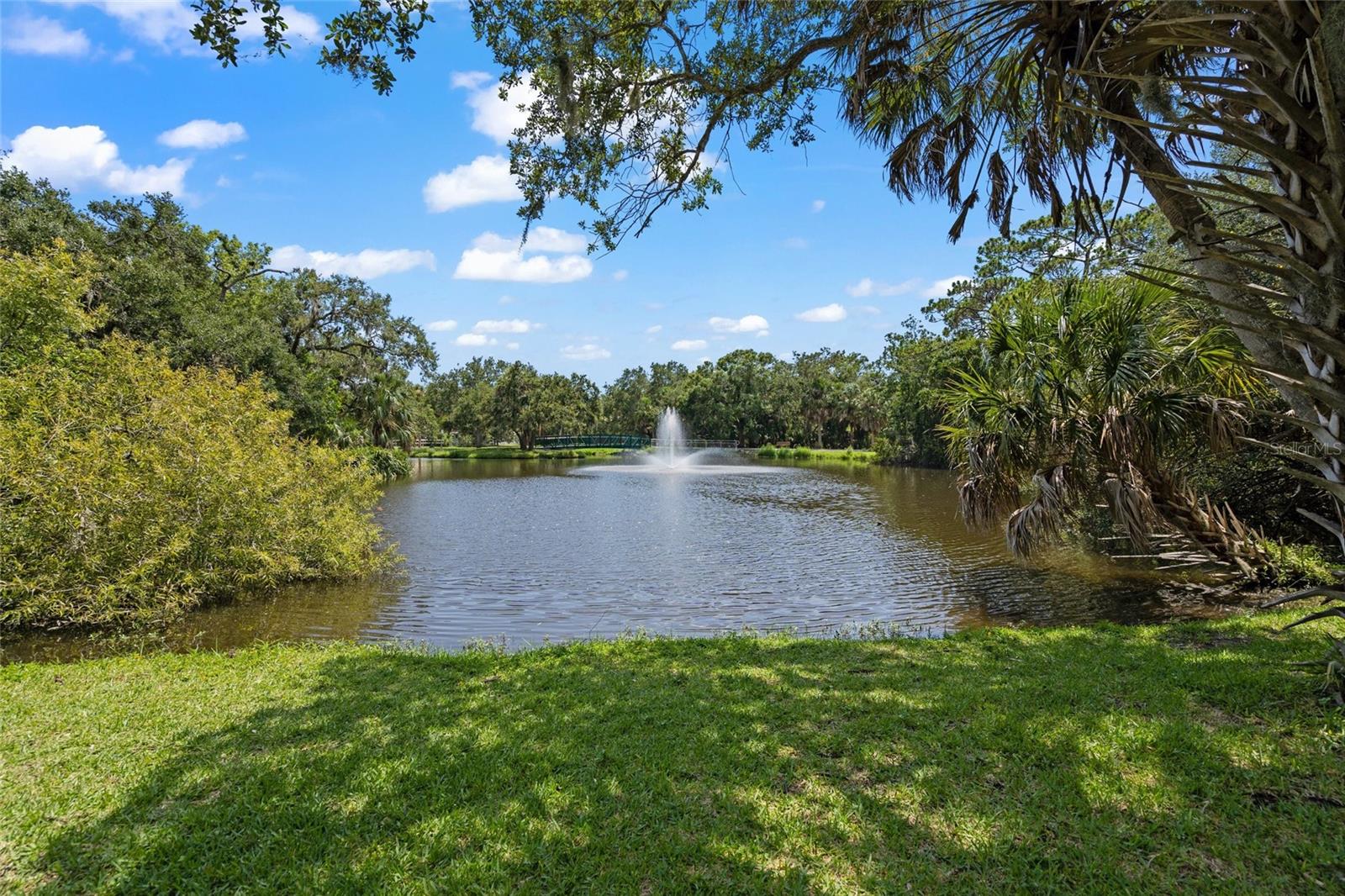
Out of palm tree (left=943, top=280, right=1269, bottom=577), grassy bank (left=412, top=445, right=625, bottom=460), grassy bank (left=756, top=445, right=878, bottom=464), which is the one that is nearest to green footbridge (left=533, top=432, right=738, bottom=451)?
grassy bank (left=412, top=445, right=625, bottom=460)

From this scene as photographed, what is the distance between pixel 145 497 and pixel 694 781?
809 cm

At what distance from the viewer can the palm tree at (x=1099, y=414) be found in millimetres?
7395

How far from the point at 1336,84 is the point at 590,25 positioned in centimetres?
588

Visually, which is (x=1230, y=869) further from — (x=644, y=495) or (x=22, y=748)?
(x=644, y=495)

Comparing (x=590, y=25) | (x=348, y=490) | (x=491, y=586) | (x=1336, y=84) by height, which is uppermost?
(x=590, y=25)

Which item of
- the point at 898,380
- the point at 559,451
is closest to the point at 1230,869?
the point at 898,380

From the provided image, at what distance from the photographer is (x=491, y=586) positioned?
11.0 metres

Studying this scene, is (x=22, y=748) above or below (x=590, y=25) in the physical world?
below

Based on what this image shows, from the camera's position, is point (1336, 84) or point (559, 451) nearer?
point (1336, 84)

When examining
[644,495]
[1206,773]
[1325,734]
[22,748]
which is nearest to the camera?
[1206,773]

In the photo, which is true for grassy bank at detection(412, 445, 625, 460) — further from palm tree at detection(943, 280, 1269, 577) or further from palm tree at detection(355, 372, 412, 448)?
palm tree at detection(943, 280, 1269, 577)

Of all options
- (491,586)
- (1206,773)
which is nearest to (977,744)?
(1206,773)

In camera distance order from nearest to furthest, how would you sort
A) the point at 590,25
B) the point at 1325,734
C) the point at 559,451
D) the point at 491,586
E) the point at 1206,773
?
the point at 1206,773, the point at 1325,734, the point at 590,25, the point at 491,586, the point at 559,451

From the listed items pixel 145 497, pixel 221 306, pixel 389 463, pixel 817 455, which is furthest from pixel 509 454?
pixel 145 497
